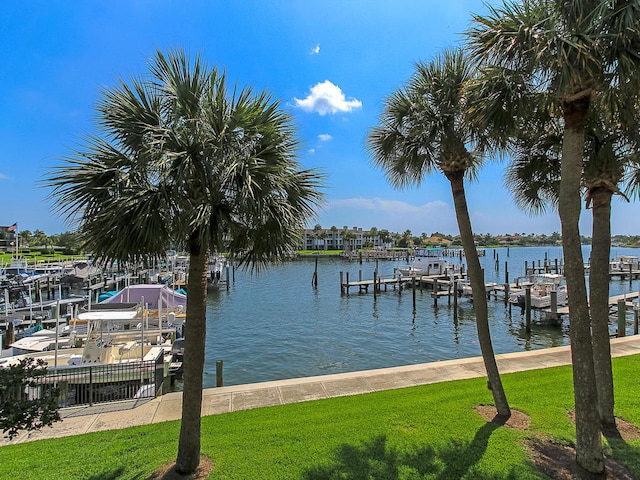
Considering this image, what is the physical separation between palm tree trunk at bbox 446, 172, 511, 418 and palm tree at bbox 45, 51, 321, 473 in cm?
362

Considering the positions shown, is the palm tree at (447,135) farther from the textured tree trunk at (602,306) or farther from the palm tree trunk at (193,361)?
the palm tree trunk at (193,361)

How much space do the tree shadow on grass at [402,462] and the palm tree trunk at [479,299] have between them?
108cm

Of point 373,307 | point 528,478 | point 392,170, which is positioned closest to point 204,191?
point 392,170

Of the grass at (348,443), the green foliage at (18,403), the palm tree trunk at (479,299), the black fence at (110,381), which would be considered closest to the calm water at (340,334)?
the black fence at (110,381)

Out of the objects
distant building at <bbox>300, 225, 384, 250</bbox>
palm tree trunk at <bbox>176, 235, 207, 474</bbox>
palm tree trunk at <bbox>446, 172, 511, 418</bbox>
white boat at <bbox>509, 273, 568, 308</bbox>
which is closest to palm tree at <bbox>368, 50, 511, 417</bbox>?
palm tree trunk at <bbox>446, 172, 511, 418</bbox>

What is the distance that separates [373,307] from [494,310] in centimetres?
1003

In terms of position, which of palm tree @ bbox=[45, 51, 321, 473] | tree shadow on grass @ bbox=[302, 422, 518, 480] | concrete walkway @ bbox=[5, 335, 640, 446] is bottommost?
concrete walkway @ bbox=[5, 335, 640, 446]

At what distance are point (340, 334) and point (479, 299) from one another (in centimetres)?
1658

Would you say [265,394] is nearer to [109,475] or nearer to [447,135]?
[109,475]

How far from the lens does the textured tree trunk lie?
6.25 metres

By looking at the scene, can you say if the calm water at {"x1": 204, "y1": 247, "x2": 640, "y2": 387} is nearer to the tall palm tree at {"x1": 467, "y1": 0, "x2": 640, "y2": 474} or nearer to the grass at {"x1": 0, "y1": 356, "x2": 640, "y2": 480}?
the grass at {"x1": 0, "y1": 356, "x2": 640, "y2": 480}

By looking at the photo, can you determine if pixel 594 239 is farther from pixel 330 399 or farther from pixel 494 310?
pixel 494 310

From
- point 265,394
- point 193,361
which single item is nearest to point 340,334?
point 265,394

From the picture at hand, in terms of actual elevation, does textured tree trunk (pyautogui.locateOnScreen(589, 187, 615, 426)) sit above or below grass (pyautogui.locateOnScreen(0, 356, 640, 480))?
above
